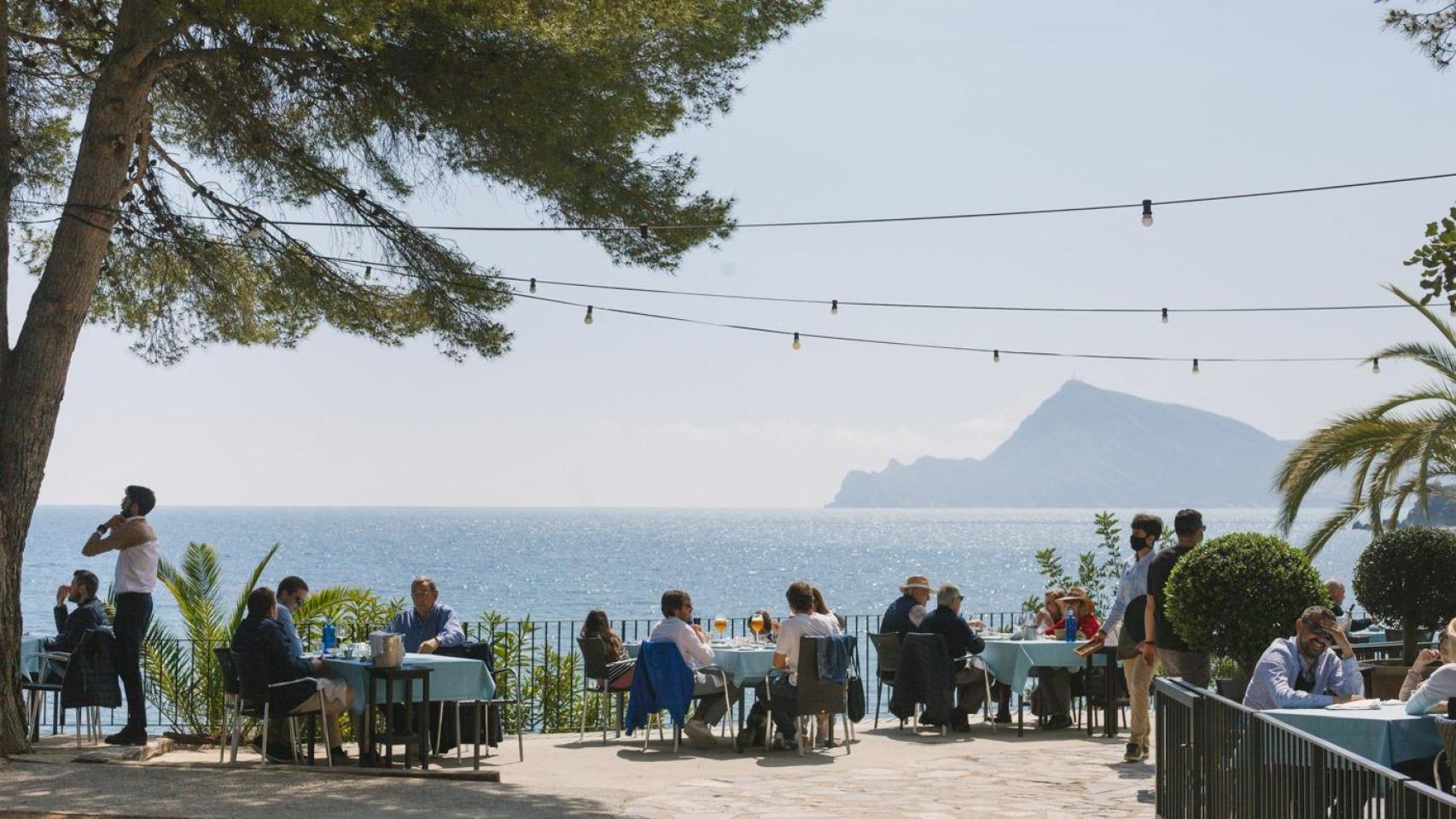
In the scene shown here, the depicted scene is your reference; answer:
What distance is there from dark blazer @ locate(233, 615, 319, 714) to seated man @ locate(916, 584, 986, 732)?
472 cm

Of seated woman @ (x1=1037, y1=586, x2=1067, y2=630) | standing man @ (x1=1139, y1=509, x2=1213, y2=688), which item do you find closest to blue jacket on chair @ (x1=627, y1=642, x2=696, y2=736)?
standing man @ (x1=1139, y1=509, x2=1213, y2=688)

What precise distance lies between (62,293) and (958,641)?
6677mm

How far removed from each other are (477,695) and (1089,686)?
4515 mm

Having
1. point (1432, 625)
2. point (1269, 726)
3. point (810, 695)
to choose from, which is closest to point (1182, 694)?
point (1269, 726)

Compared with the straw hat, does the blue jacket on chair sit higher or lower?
lower

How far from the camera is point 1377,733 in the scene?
6.09m

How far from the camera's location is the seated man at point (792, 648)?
10031 millimetres

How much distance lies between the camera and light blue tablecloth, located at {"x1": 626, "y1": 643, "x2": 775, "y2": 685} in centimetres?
1048

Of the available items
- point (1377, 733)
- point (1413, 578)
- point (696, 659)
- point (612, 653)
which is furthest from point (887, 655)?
point (1377, 733)

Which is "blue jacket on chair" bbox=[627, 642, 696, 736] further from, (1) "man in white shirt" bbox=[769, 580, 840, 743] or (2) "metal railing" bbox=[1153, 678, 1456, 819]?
(2) "metal railing" bbox=[1153, 678, 1456, 819]

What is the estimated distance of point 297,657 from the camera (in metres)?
8.94

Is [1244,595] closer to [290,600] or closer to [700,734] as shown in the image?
[700,734]

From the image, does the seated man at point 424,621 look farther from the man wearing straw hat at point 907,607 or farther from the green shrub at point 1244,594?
the green shrub at point 1244,594

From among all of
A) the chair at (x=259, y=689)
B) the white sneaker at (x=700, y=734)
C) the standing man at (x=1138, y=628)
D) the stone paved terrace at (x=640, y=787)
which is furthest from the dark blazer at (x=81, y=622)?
the standing man at (x=1138, y=628)
